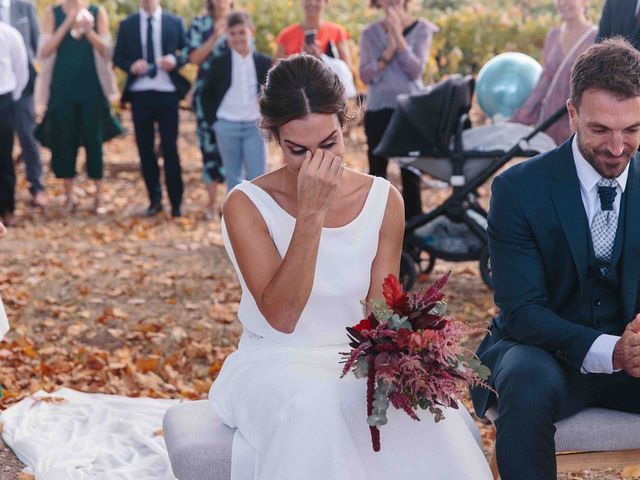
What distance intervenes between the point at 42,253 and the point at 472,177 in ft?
12.8

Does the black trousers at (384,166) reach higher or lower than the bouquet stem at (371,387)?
lower

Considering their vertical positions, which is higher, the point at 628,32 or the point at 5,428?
the point at 628,32

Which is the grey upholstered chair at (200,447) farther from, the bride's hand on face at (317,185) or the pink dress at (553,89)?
the pink dress at (553,89)

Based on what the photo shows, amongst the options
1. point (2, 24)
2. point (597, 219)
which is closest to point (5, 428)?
point (597, 219)

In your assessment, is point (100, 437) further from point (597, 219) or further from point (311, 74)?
point (597, 219)

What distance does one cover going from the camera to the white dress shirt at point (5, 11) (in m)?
9.79

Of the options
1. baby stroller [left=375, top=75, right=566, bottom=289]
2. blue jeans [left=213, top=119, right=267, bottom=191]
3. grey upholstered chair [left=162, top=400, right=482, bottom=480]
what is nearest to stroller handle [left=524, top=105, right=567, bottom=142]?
baby stroller [left=375, top=75, right=566, bottom=289]

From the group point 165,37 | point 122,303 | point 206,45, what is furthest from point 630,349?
point 165,37

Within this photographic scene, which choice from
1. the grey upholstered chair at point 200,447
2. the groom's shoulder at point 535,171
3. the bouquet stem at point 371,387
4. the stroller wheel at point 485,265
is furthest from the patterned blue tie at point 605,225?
the stroller wheel at point 485,265

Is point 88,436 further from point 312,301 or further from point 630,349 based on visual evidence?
point 630,349

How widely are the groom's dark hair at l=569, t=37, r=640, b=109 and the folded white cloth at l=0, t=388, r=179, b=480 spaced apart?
88.8 inches

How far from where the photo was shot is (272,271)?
3703 mm

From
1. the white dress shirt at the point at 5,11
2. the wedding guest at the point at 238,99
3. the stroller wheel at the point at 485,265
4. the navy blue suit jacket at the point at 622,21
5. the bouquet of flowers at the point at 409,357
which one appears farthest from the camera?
the white dress shirt at the point at 5,11

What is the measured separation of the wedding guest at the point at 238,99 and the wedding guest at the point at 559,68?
2.42 meters
